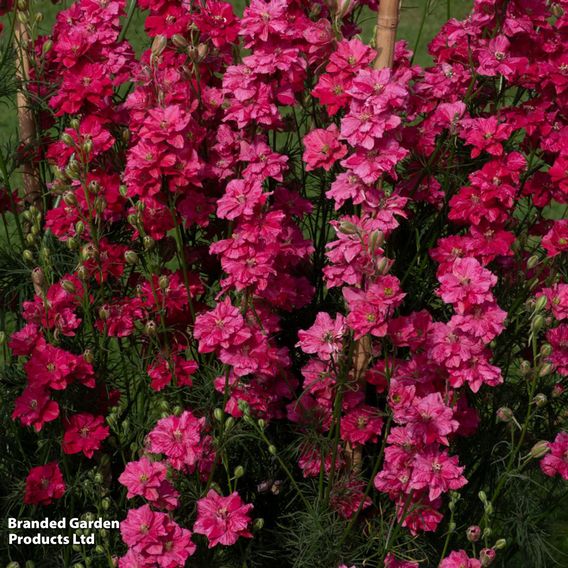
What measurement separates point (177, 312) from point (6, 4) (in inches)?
38.3

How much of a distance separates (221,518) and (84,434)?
0.43 meters

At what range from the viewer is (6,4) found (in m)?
2.63

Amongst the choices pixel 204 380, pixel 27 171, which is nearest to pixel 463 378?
pixel 204 380

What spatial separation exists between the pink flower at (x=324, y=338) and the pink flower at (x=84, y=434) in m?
0.50

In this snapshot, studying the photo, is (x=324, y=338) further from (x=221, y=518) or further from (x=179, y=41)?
(x=179, y=41)

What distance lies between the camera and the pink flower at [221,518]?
1952 millimetres

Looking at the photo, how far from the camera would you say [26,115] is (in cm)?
258

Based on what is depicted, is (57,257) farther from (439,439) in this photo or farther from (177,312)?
(439,439)

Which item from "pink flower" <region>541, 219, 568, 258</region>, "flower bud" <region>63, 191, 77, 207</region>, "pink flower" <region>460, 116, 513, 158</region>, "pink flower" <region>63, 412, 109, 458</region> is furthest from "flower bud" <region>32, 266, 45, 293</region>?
"pink flower" <region>541, 219, 568, 258</region>

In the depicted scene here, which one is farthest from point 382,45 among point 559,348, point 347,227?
point 559,348

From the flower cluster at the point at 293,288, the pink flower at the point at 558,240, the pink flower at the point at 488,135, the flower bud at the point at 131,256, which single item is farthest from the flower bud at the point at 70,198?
the pink flower at the point at 558,240

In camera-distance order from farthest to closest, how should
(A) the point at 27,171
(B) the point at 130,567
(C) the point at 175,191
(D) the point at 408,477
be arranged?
1. (A) the point at 27,171
2. (C) the point at 175,191
3. (D) the point at 408,477
4. (B) the point at 130,567

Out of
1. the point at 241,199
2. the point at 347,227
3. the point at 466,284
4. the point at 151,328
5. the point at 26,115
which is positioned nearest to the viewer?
the point at 347,227

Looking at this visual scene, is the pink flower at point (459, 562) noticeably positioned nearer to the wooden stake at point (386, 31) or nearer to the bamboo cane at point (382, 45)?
the bamboo cane at point (382, 45)
